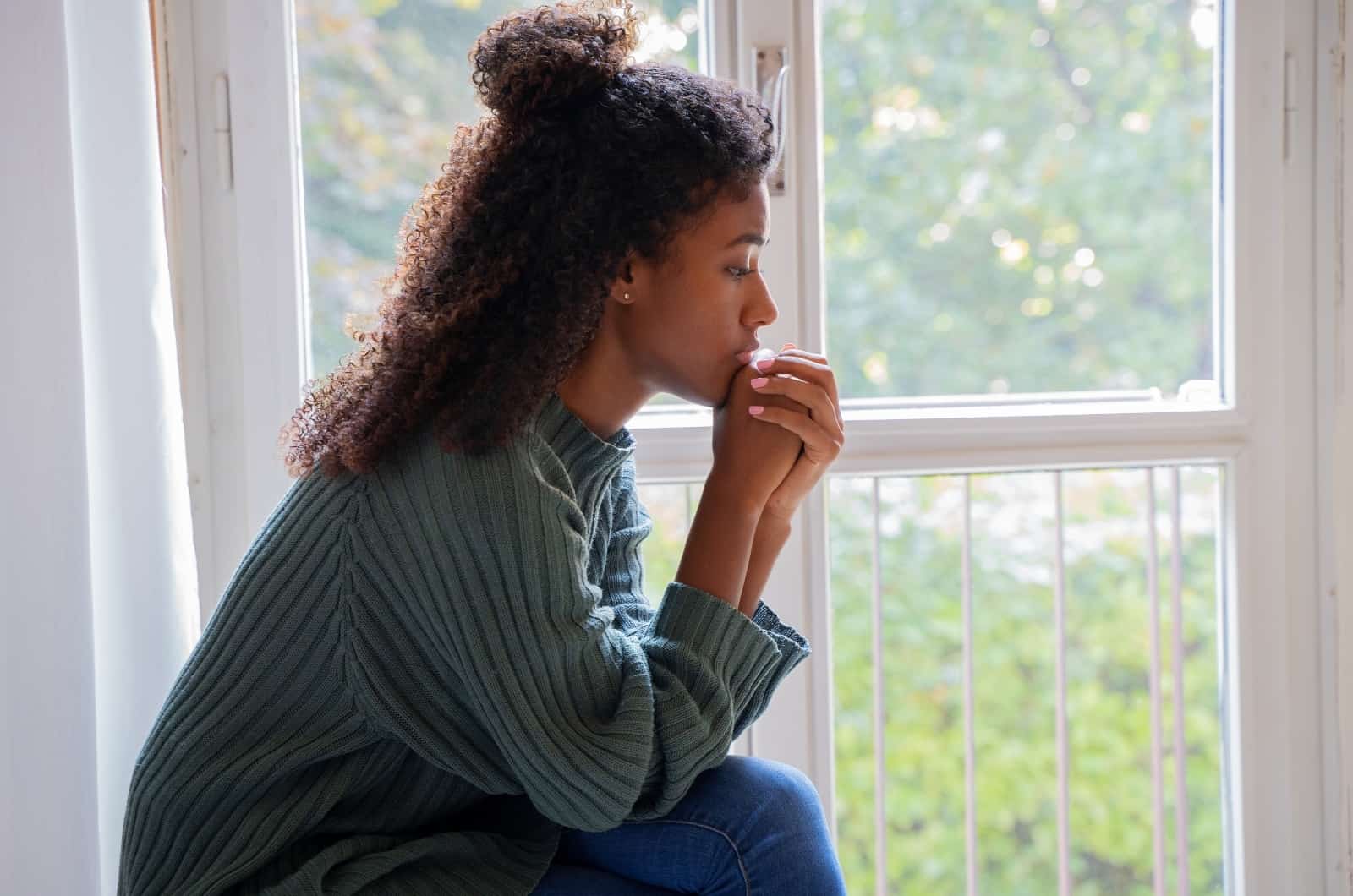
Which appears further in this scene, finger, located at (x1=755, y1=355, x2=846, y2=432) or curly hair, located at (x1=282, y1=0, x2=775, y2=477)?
finger, located at (x1=755, y1=355, x2=846, y2=432)

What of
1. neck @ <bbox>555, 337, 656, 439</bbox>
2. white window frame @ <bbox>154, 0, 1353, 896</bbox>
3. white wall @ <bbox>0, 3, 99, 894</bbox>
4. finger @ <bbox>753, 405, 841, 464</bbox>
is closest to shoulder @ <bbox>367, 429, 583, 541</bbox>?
neck @ <bbox>555, 337, 656, 439</bbox>

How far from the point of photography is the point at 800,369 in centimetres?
104

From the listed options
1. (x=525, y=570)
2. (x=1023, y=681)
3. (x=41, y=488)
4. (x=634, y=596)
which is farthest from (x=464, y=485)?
(x=1023, y=681)

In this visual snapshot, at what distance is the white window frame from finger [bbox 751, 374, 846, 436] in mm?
398

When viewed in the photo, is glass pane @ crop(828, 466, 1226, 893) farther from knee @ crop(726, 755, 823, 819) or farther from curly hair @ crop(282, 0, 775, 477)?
curly hair @ crop(282, 0, 775, 477)

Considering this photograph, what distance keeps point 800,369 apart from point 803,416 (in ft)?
0.15

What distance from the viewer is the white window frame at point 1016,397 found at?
140 centimetres

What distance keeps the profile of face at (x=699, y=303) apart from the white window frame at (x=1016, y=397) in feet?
1.37

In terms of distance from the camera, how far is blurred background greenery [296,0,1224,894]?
1.45 metres

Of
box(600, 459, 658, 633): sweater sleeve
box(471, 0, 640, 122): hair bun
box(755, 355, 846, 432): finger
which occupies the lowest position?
box(600, 459, 658, 633): sweater sleeve

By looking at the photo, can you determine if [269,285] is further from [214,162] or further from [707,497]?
[707,497]

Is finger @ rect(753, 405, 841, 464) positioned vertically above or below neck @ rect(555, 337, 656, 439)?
below

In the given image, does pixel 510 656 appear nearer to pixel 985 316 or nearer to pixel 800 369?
pixel 800 369

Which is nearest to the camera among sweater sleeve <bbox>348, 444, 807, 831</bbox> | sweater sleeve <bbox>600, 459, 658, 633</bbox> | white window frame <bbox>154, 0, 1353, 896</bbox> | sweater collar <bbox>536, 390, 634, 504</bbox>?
sweater sleeve <bbox>348, 444, 807, 831</bbox>
